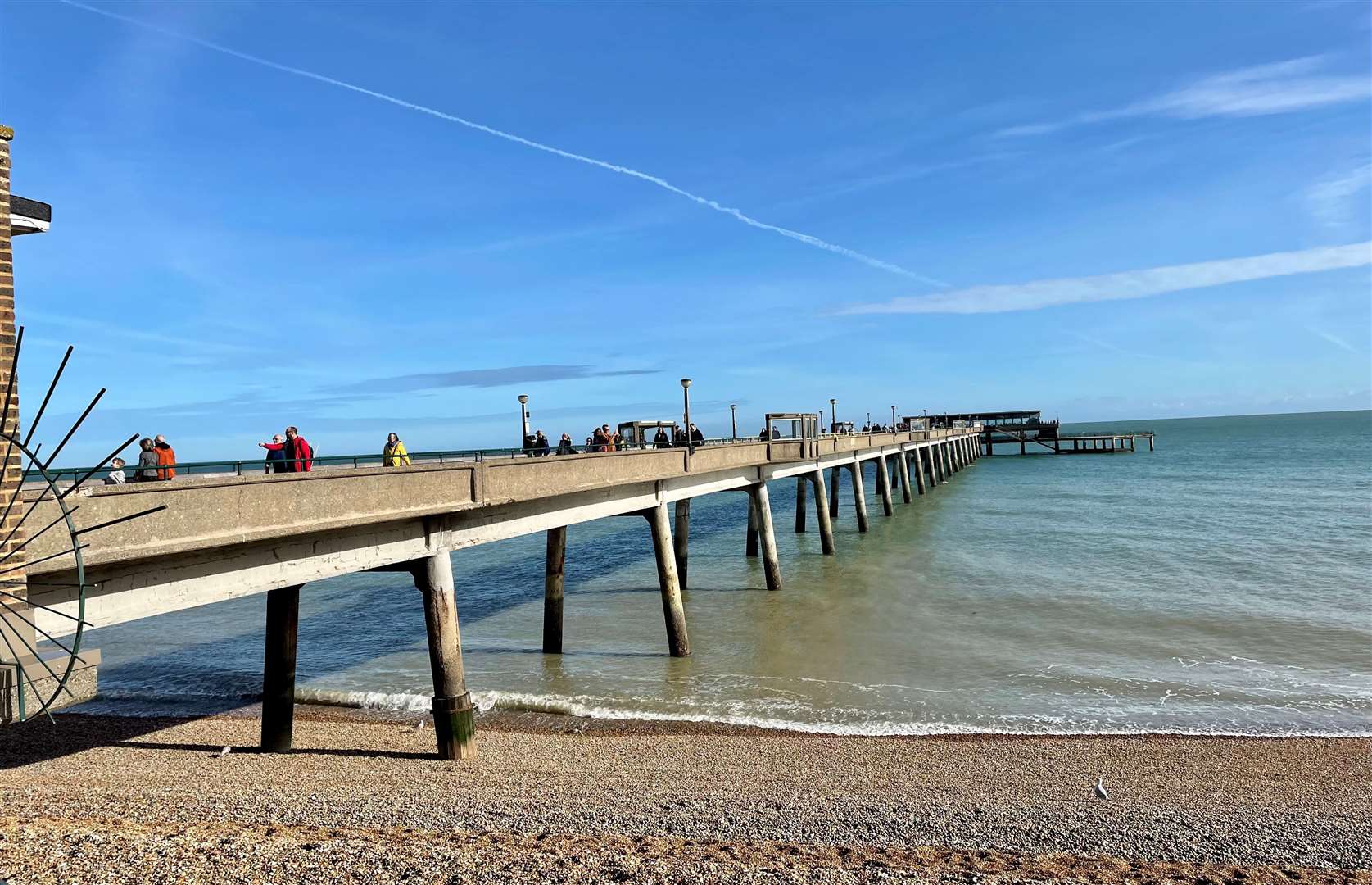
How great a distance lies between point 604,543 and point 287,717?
83.1ft

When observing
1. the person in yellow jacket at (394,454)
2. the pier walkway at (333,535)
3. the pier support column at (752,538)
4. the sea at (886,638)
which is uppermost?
the person in yellow jacket at (394,454)

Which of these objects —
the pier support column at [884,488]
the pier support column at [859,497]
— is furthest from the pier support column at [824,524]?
the pier support column at [884,488]

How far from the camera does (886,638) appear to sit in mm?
18078

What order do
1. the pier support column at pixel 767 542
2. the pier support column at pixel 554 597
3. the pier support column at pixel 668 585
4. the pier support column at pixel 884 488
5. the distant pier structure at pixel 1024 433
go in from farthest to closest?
the distant pier structure at pixel 1024 433 < the pier support column at pixel 884 488 < the pier support column at pixel 767 542 < the pier support column at pixel 554 597 < the pier support column at pixel 668 585

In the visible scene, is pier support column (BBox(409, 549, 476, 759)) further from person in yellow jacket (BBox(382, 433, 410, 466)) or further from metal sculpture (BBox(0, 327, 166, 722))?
metal sculpture (BBox(0, 327, 166, 722))

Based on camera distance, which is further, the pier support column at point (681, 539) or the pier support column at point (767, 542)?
the pier support column at point (681, 539)

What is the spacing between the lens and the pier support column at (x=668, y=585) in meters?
16.8

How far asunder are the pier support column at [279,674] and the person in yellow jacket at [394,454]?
2.35 metres

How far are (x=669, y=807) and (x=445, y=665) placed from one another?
361cm

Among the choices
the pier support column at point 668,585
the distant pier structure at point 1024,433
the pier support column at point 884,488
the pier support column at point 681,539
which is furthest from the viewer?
the distant pier structure at point 1024,433

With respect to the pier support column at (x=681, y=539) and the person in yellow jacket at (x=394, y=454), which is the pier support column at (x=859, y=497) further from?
the person in yellow jacket at (x=394, y=454)

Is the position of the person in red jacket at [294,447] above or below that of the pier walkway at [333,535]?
above

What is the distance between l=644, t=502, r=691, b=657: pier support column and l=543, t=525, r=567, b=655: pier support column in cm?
203

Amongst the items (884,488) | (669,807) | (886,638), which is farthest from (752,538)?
(669,807)
